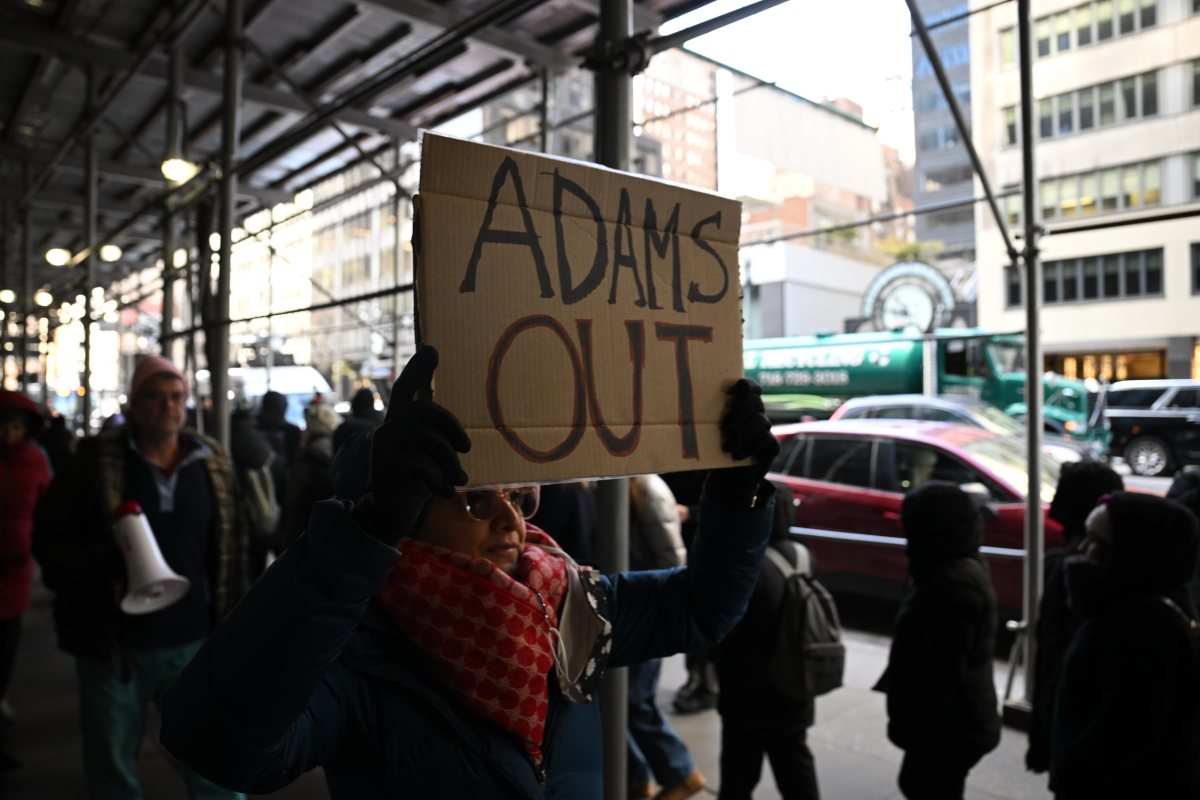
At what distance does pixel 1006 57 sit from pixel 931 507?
2701cm

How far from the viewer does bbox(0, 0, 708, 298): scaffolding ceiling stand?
638 centimetres

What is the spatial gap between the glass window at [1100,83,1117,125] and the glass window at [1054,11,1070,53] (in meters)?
1.87

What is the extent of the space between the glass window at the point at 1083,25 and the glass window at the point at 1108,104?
204 cm

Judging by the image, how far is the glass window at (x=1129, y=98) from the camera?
21.9 meters

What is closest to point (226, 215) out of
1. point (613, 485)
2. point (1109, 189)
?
point (613, 485)

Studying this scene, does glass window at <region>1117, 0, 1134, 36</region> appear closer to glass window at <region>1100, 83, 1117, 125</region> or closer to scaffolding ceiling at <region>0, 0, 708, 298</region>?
glass window at <region>1100, 83, 1117, 125</region>

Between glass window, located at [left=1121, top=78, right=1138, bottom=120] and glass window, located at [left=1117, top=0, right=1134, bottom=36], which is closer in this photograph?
glass window, located at [left=1117, top=0, right=1134, bottom=36]

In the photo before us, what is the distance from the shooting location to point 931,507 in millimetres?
2881

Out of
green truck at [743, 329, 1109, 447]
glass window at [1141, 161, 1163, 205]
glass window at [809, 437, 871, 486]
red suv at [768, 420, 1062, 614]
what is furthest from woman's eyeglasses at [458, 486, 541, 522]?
glass window at [1141, 161, 1163, 205]

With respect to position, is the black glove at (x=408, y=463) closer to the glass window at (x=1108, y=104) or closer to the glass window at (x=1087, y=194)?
the glass window at (x=1108, y=104)

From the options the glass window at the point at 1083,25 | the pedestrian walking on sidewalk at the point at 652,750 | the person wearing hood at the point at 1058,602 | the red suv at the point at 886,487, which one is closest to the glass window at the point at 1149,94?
the glass window at the point at 1083,25

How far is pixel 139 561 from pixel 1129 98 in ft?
87.6

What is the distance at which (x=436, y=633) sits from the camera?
1434mm

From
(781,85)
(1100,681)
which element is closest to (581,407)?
(1100,681)
